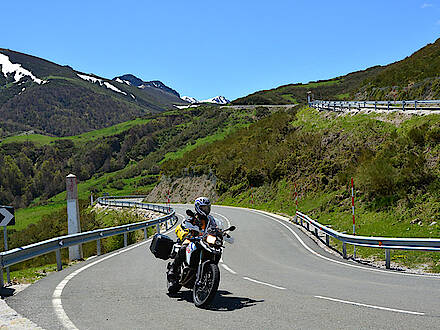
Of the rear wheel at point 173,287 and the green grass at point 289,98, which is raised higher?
the green grass at point 289,98

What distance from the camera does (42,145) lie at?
175375 mm

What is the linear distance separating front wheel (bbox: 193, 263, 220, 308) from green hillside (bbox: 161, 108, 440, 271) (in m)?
7.48

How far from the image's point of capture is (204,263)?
6926 mm

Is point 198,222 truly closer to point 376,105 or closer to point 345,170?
point 345,170

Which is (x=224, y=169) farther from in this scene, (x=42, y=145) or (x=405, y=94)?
(x=42, y=145)

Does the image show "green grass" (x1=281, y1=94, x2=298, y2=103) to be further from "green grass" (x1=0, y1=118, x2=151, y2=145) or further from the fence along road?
the fence along road

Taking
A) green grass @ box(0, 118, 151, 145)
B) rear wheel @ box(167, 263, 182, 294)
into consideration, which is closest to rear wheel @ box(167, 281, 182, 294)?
rear wheel @ box(167, 263, 182, 294)

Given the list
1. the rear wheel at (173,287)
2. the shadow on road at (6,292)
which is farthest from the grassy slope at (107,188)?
the rear wheel at (173,287)

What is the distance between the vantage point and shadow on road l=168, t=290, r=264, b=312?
22.7 ft

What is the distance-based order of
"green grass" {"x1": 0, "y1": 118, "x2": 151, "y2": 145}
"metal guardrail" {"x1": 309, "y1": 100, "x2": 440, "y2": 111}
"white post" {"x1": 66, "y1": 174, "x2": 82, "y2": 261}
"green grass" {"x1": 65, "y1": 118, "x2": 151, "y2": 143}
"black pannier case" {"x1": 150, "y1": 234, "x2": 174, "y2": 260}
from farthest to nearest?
"green grass" {"x1": 0, "y1": 118, "x2": 151, "y2": 145}, "green grass" {"x1": 65, "y1": 118, "x2": 151, "y2": 143}, "metal guardrail" {"x1": 309, "y1": 100, "x2": 440, "y2": 111}, "white post" {"x1": 66, "y1": 174, "x2": 82, "y2": 261}, "black pannier case" {"x1": 150, "y1": 234, "x2": 174, "y2": 260}

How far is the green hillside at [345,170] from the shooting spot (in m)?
19.1

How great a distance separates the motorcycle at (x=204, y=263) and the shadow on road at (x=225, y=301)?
0.27 m

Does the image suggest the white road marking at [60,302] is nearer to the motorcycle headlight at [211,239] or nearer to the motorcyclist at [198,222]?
the motorcyclist at [198,222]

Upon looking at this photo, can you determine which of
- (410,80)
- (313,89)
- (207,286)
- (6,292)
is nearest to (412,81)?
(410,80)
